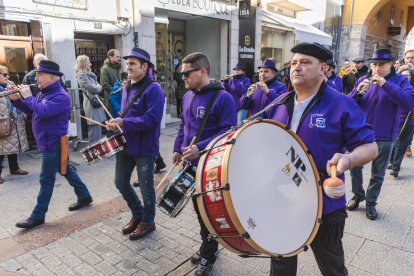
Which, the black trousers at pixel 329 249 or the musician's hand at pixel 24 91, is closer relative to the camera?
the black trousers at pixel 329 249

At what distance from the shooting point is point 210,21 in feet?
38.8

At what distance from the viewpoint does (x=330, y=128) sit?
80.7 inches

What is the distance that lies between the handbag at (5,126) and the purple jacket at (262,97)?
12.7 feet

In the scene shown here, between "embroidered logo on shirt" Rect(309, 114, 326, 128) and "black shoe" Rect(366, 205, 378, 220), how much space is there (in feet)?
8.62

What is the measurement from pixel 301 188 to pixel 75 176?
3.19 meters

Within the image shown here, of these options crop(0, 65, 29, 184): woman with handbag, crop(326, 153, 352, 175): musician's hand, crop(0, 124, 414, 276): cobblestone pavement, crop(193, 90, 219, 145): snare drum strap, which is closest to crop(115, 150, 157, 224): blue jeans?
crop(0, 124, 414, 276): cobblestone pavement

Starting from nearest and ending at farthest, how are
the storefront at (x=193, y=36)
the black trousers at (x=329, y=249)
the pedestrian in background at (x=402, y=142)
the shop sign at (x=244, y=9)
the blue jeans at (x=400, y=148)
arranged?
the black trousers at (x=329, y=249) < the pedestrian in background at (x=402, y=142) < the blue jeans at (x=400, y=148) < the storefront at (x=193, y=36) < the shop sign at (x=244, y=9)

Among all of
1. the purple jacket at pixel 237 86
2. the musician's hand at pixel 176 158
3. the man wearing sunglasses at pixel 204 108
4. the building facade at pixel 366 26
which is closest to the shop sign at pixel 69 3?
the purple jacket at pixel 237 86

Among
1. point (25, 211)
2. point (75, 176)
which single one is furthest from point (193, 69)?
point (25, 211)

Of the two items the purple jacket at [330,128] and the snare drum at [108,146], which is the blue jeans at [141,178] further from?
the purple jacket at [330,128]

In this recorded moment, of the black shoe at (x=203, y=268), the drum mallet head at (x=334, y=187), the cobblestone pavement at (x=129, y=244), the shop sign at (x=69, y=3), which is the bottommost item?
the cobblestone pavement at (x=129, y=244)

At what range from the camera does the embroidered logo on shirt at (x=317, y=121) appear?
2066 mm

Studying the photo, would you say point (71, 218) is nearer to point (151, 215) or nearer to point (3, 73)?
point (151, 215)

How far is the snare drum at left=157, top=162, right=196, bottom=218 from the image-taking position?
262cm
